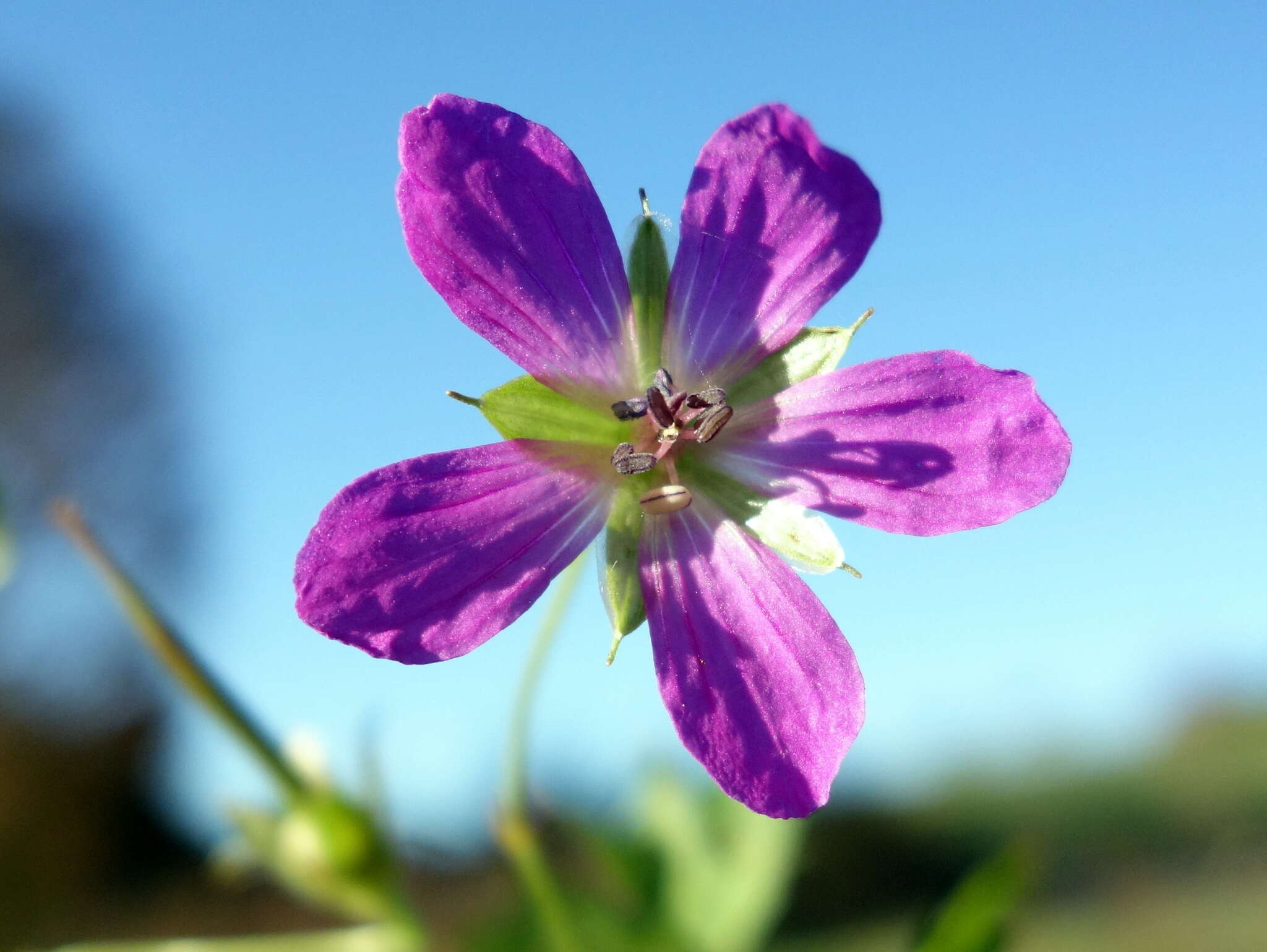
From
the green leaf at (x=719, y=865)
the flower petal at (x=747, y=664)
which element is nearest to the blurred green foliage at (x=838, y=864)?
the green leaf at (x=719, y=865)

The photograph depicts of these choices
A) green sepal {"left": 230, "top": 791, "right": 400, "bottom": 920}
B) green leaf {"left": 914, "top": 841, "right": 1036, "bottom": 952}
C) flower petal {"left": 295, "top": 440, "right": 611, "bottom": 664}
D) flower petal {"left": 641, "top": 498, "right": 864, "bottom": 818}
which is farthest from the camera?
green sepal {"left": 230, "top": 791, "right": 400, "bottom": 920}

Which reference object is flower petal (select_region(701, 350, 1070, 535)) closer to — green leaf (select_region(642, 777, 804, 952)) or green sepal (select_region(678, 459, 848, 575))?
green sepal (select_region(678, 459, 848, 575))

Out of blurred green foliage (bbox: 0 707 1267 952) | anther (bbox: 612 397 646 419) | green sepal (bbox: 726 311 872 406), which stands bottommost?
anther (bbox: 612 397 646 419)

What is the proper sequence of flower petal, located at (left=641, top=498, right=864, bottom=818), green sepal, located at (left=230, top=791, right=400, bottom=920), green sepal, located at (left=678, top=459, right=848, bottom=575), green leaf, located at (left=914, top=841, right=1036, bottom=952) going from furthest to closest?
1. green sepal, located at (left=230, top=791, right=400, bottom=920)
2. green leaf, located at (left=914, top=841, right=1036, bottom=952)
3. green sepal, located at (left=678, top=459, right=848, bottom=575)
4. flower petal, located at (left=641, top=498, right=864, bottom=818)

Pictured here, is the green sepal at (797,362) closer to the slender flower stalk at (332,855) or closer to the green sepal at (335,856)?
the slender flower stalk at (332,855)

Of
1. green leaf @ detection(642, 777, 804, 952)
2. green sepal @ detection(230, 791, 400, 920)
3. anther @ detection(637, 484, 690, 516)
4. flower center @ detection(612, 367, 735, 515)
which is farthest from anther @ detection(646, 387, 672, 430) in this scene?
green leaf @ detection(642, 777, 804, 952)
